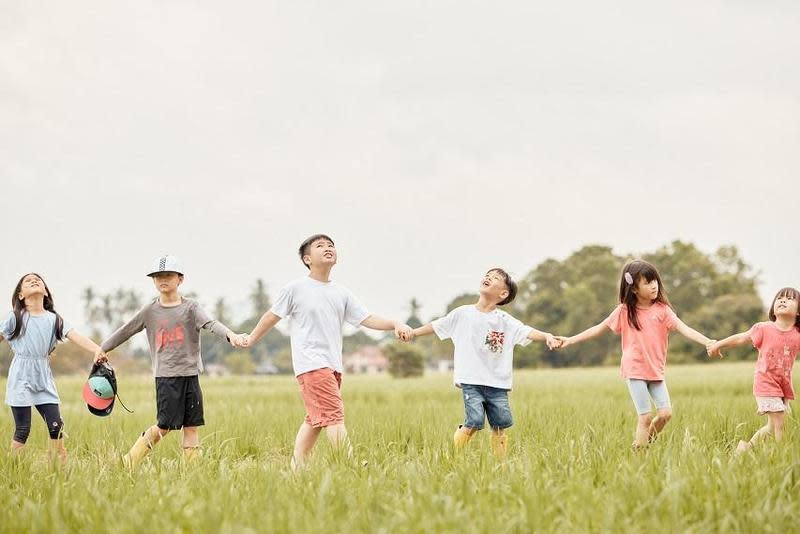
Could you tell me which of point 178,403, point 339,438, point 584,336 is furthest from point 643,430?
point 178,403

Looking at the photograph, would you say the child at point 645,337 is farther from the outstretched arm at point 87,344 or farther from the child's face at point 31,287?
Answer: the child's face at point 31,287

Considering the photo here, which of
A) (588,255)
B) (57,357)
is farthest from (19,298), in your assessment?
(588,255)

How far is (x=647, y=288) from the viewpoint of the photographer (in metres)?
6.83

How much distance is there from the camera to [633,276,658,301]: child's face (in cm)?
683

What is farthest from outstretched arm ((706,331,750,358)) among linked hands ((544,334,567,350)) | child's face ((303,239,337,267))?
child's face ((303,239,337,267))

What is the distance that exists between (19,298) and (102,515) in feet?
12.7

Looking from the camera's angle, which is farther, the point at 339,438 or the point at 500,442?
the point at 500,442

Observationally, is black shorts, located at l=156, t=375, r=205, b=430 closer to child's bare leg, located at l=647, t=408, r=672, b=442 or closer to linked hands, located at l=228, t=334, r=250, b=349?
linked hands, located at l=228, t=334, r=250, b=349

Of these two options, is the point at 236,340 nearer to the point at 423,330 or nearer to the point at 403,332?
the point at 403,332

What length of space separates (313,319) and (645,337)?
2.70m

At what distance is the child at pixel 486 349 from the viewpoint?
6598mm

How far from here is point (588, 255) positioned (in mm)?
60531

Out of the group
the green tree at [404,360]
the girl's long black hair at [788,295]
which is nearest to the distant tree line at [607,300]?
the green tree at [404,360]

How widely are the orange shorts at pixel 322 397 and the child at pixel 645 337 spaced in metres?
1.96
